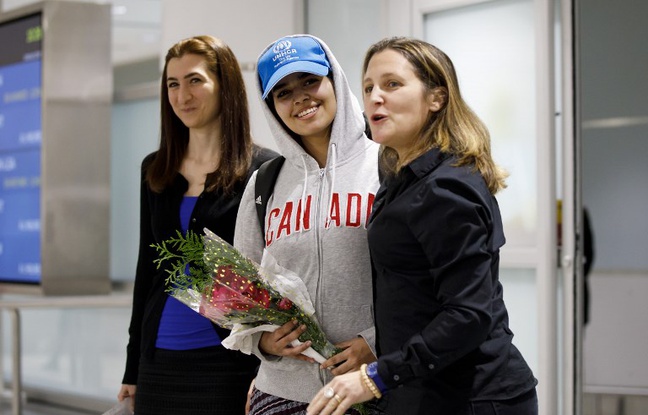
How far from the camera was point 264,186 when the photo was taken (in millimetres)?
2186

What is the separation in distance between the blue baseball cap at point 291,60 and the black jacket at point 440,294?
1.33 ft

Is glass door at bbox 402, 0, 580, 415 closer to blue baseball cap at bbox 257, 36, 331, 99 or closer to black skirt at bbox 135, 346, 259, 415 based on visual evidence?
black skirt at bbox 135, 346, 259, 415

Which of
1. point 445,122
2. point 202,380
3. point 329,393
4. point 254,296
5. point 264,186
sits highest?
point 445,122

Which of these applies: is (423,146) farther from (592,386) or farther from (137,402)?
(592,386)

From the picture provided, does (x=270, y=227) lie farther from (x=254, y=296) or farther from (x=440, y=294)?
(x=440, y=294)

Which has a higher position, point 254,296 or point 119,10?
point 119,10

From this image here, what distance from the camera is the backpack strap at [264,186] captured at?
217 cm

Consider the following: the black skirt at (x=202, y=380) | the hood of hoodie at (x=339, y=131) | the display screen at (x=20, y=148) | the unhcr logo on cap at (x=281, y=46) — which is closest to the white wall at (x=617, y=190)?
the black skirt at (x=202, y=380)

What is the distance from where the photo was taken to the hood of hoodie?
6.84 ft

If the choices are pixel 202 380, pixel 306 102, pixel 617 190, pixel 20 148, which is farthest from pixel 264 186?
pixel 20 148

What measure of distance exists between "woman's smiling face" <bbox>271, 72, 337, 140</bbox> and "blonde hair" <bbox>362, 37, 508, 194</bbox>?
0.24 meters

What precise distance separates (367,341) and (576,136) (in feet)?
6.75

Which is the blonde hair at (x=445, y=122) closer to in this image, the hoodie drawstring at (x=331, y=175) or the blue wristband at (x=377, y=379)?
the hoodie drawstring at (x=331, y=175)

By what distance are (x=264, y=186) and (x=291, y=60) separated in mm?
333
